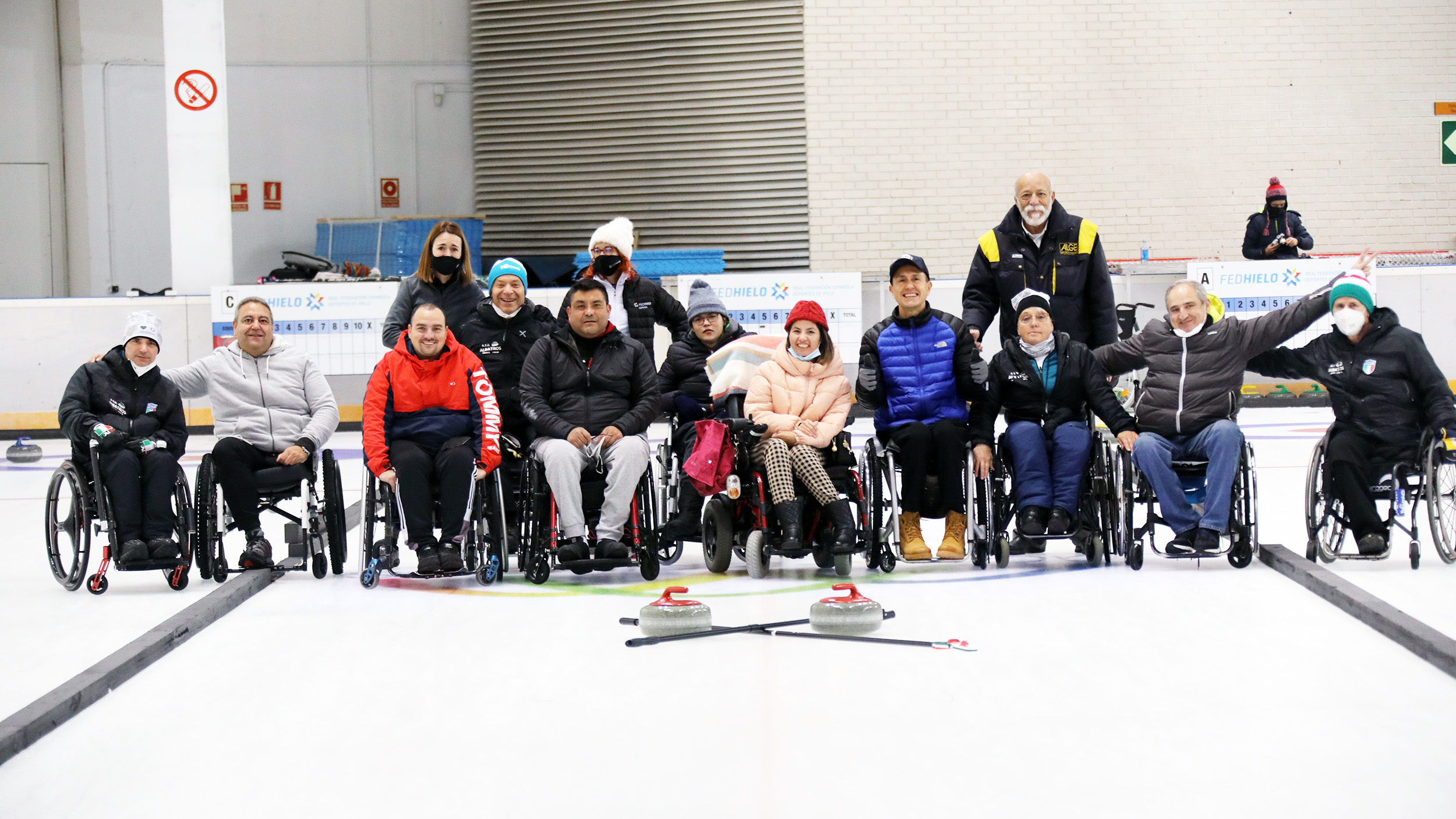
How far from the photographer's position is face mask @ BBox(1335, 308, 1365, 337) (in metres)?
4.29

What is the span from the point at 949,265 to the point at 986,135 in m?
1.30

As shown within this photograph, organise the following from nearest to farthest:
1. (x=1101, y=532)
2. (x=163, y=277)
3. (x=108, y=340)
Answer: (x=1101, y=532) < (x=108, y=340) < (x=163, y=277)

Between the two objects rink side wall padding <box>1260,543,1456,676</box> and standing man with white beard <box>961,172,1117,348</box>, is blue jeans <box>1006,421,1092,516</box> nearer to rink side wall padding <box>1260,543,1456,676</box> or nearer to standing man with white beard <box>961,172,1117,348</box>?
standing man with white beard <box>961,172,1117,348</box>

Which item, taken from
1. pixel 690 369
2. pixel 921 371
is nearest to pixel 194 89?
pixel 690 369

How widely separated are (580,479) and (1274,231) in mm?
8082

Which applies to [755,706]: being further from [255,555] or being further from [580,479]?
[255,555]

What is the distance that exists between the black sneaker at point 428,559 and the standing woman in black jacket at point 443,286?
898 mm

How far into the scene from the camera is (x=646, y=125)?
518 inches

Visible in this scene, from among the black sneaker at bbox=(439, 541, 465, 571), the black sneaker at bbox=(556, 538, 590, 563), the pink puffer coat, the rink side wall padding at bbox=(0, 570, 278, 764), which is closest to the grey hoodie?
the rink side wall padding at bbox=(0, 570, 278, 764)

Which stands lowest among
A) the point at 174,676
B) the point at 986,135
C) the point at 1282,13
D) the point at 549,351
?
the point at 174,676

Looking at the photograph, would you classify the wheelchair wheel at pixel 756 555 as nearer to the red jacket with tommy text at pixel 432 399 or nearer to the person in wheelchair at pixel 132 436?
the red jacket with tommy text at pixel 432 399

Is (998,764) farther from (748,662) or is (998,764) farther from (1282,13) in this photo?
(1282,13)

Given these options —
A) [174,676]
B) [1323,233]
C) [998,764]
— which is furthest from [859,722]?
[1323,233]

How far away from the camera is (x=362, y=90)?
14.0 meters
